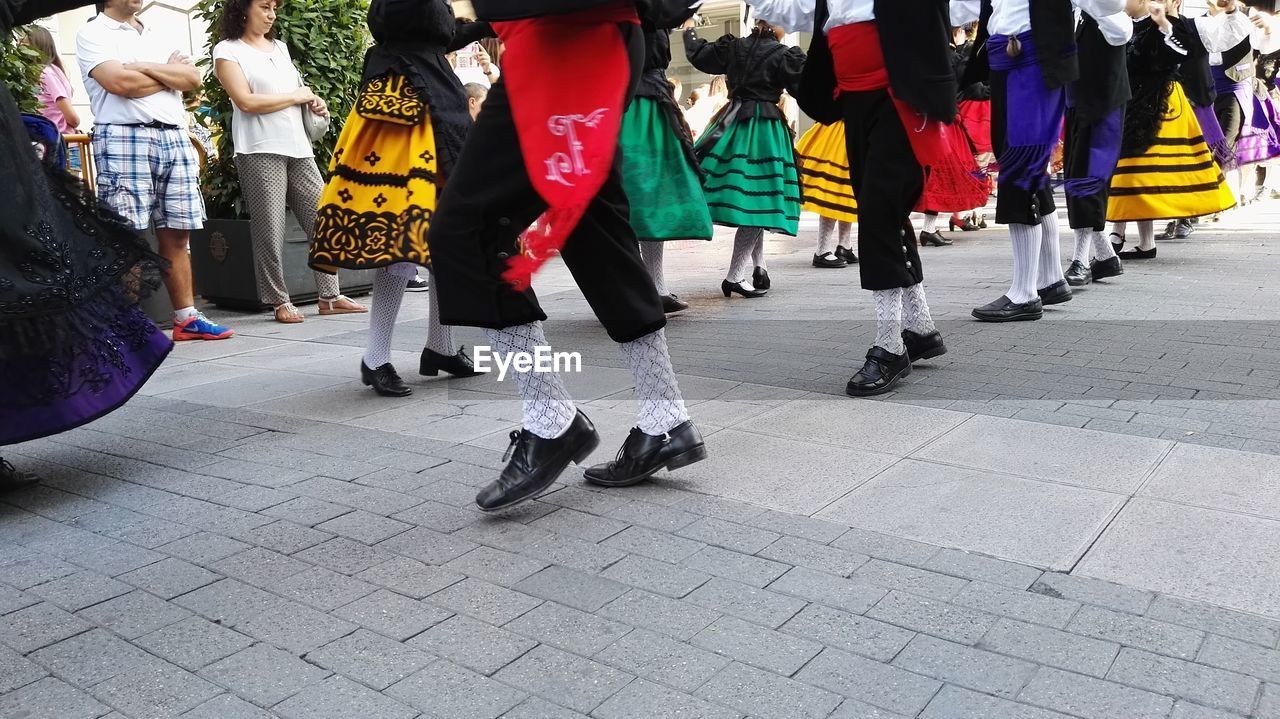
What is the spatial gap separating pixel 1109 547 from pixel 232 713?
6.61 ft

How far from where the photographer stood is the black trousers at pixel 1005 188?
19.6ft

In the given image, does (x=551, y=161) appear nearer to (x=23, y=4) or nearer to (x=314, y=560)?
(x=314, y=560)

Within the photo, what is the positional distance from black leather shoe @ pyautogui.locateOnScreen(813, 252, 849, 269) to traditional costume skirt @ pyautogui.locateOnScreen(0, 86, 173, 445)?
248 inches

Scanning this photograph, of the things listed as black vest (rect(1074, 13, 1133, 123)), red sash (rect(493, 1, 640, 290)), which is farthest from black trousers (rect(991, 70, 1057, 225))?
red sash (rect(493, 1, 640, 290))

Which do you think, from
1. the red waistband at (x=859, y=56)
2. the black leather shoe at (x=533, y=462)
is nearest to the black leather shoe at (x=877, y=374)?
the red waistband at (x=859, y=56)

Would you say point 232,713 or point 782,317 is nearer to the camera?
point 232,713

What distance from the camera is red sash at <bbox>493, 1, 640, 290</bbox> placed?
2.93 metres

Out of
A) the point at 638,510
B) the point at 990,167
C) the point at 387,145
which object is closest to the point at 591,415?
the point at 638,510

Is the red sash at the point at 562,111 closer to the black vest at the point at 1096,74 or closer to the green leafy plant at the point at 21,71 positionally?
the green leafy plant at the point at 21,71

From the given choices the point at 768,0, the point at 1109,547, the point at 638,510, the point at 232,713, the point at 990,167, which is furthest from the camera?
the point at 990,167

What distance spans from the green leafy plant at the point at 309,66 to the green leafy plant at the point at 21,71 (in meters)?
1.31

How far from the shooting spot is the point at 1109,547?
9.16ft

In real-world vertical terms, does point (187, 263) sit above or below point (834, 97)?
below

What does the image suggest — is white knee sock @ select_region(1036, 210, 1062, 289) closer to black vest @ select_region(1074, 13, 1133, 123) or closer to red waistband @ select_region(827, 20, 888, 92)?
black vest @ select_region(1074, 13, 1133, 123)
